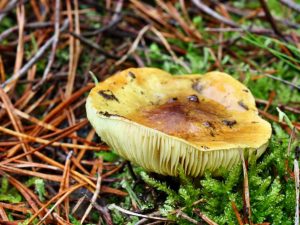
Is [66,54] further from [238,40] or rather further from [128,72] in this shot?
[238,40]

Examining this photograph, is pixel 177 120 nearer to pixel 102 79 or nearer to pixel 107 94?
pixel 107 94

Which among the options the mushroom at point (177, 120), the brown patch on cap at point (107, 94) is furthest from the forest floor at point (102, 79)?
the brown patch on cap at point (107, 94)

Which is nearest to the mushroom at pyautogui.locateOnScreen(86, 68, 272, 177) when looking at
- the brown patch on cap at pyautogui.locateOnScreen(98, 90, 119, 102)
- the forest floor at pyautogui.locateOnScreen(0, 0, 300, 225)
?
the brown patch on cap at pyautogui.locateOnScreen(98, 90, 119, 102)

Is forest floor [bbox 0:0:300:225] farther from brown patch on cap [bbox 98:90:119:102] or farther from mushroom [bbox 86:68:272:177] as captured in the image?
brown patch on cap [bbox 98:90:119:102]

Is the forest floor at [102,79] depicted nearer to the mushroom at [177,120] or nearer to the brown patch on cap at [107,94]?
the mushroom at [177,120]

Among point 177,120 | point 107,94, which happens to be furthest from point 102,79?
point 177,120

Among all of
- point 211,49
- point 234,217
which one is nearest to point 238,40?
point 211,49

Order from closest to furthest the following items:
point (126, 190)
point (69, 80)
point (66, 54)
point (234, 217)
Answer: point (234, 217) → point (126, 190) → point (69, 80) → point (66, 54)
